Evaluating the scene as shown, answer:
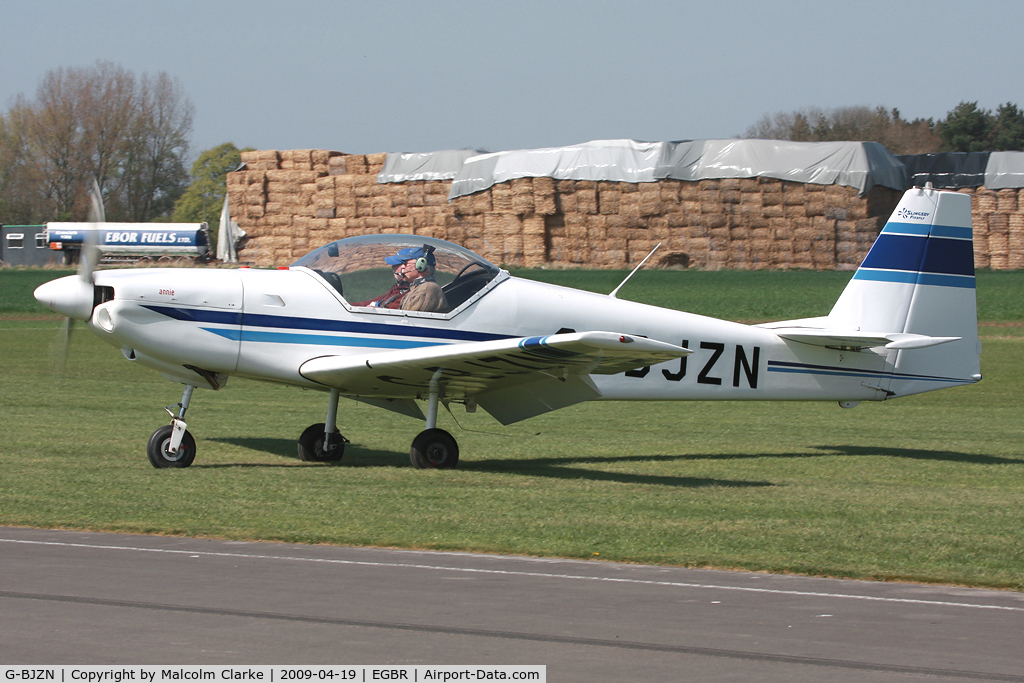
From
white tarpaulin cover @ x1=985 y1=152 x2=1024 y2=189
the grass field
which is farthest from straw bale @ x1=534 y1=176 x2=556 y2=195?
the grass field

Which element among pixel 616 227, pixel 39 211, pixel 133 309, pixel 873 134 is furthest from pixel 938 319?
pixel 873 134

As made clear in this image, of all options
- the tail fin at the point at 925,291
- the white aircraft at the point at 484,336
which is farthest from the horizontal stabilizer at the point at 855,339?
the tail fin at the point at 925,291

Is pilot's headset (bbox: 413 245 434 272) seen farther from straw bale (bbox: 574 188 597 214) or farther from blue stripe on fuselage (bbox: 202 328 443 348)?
straw bale (bbox: 574 188 597 214)

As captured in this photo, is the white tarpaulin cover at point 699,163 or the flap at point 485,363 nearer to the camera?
the flap at point 485,363

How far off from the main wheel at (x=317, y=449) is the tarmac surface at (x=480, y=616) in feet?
11.8

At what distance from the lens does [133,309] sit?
30.4 feet

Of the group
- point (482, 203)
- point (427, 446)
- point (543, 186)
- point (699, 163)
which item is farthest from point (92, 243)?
point (699, 163)

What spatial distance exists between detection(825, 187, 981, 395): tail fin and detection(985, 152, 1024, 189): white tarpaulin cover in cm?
2941

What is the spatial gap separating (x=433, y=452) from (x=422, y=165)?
31693mm

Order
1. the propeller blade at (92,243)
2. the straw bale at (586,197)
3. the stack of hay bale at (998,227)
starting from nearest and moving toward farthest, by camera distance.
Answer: the propeller blade at (92,243) < the straw bale at (586,197) < the stack of hay bale at (998,227)

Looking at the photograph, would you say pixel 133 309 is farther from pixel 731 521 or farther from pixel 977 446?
pixel 977 446

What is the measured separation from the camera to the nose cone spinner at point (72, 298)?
9.20 meters

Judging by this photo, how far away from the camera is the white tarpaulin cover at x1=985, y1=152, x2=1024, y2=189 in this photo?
37.9m

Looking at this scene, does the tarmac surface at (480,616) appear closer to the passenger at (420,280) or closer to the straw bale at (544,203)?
the passenger at (420,280)
